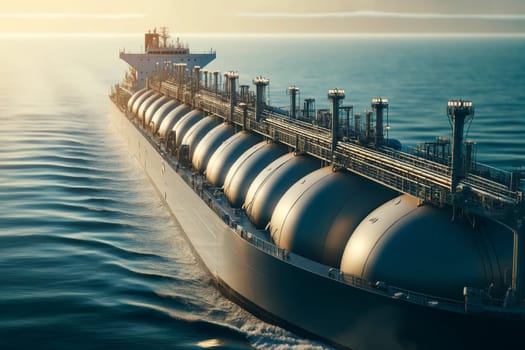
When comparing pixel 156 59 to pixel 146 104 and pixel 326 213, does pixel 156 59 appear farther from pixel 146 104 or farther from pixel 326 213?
pixel 326 213

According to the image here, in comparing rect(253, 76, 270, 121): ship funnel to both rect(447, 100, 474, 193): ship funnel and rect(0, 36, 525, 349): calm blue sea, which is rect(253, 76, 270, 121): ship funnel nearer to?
rect(0, 36, 525, 349): calm blue sea

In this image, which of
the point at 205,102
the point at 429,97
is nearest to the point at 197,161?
the point at 205,102

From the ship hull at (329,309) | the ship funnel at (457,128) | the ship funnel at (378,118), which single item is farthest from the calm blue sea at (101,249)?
the ship funnel at (378,118)

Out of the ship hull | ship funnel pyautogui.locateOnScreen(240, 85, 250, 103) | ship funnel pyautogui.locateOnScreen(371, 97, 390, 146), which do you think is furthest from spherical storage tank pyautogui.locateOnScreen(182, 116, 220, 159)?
ship funnel pyautogui.locateOnScreen(371, 97, 390, 146)

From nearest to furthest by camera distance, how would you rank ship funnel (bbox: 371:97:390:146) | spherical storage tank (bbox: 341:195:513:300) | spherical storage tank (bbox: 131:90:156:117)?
spherical storage tank (bbox: 341:195:513:300), ship funnel (bbox: 371:97:390:146), spherical storage tank (bbox: 131:90:156:117)

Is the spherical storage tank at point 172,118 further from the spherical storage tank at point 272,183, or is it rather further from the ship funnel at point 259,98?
the spherical storage tank at point 272,183

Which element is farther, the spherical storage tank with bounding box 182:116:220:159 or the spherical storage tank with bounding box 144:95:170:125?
the spherical storage tank with bounding box 144:95:170:125

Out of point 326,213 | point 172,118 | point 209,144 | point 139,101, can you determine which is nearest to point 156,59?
point 139,101
